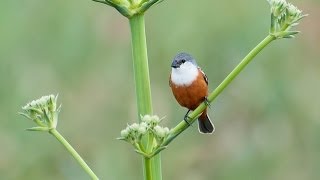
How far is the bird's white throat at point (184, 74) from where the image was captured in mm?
5282

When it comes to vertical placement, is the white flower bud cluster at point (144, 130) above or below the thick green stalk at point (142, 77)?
below

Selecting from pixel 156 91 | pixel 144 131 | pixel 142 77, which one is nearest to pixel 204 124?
pixel 142 77

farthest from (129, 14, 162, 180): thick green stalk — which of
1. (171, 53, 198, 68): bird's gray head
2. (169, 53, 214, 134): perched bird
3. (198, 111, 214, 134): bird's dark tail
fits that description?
(198, 111, 214, 134): bird's dark tail

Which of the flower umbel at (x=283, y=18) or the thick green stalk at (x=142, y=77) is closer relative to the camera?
the flower umbel at (x=283, y=18)

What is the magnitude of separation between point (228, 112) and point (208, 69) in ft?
1.56

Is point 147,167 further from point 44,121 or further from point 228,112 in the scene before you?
point 228,112

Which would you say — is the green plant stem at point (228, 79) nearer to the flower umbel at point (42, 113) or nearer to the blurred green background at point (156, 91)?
the flower umbel at point (42, 113)

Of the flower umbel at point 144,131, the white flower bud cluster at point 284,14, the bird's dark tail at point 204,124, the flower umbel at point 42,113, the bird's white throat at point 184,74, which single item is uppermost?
the bird's white throat at point 184,74

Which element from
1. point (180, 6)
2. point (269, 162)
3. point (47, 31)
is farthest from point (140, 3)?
point (180, 6)

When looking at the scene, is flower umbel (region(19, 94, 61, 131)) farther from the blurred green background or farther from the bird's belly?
the blurred green background

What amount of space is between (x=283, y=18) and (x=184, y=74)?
108 cm

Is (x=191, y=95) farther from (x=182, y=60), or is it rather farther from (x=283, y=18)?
(x=283, y=18)

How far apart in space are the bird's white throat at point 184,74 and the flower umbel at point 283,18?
92 cm

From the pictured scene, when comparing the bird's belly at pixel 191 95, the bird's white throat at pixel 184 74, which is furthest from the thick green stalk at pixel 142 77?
the bird's white throat at pixel 184 74
